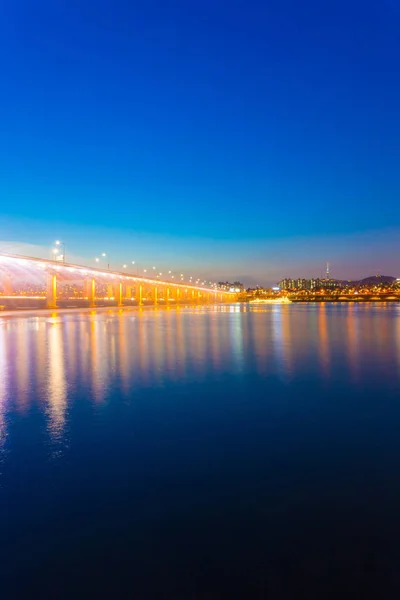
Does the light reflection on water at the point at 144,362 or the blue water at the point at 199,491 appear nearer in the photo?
the blue water at the point at 199,491

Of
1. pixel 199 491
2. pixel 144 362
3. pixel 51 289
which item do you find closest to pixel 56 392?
pixel 144 362

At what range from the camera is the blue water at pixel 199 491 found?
276cm

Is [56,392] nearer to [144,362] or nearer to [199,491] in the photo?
[144,362]

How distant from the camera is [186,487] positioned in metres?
3.92

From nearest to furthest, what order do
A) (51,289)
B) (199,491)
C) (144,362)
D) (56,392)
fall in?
(199,491) → (56,392) → (144,362) → (51,289)

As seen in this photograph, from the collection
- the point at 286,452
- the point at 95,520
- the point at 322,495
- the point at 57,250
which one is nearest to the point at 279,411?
the point at 286,452

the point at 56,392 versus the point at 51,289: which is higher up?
the point at 51,289

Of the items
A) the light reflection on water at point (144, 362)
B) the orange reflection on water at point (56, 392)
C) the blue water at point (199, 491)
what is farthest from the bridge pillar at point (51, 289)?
the blue water at point (199, 491)

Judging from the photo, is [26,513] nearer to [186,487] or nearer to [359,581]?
[186,487]

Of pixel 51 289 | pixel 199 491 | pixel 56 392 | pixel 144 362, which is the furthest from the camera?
pixel 51 289

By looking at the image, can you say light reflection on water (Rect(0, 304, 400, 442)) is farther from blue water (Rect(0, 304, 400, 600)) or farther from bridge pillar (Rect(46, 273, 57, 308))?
bridge pillar (Rect(46, 273, 57, 308))

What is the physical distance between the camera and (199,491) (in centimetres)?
385

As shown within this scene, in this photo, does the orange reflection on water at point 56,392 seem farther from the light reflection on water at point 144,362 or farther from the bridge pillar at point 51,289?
the bridge pillar at point 51,289

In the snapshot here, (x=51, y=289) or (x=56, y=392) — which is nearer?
(x=56, y=392)
